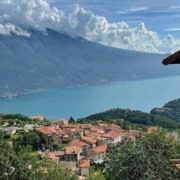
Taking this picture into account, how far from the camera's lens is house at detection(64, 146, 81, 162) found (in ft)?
101

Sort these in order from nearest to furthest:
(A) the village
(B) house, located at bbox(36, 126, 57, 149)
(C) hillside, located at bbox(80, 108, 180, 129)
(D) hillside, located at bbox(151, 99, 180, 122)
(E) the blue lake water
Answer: (A) the village → (B) house, located at bbox(36, 126, 57, 149) → (C) hillside, located at bbox(80, 108, 180, 129) → (D) hillside, located at bbox(151, 99, 180, 122) → (E) the blue lake water

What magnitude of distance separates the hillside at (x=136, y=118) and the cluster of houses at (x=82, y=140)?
11699 mm

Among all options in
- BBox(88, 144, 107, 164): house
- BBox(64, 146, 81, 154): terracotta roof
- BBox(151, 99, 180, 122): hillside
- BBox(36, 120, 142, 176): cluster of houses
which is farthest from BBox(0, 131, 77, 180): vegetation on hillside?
BBox(151, 99, 180, 122): hillside

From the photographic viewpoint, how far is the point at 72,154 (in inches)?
1236

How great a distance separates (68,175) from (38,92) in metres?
142

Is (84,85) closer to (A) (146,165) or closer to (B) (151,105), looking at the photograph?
(B) (151,105)

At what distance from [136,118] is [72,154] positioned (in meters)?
30.0

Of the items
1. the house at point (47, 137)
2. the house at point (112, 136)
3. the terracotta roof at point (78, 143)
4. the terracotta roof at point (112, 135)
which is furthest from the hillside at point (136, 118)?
the house at point (47, 137)

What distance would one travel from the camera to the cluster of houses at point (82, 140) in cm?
3103

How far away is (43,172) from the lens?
13.2m

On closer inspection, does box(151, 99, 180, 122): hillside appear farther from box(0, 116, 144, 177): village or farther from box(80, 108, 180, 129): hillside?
box(0, 116, 144, 177): village

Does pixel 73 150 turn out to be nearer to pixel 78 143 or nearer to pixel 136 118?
pixel 78 143

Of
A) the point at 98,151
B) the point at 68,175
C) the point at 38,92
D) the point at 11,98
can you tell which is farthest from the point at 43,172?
the point at 38,92

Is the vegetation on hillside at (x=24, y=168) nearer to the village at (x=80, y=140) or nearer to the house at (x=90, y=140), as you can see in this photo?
the village at (x=80, y=140)
